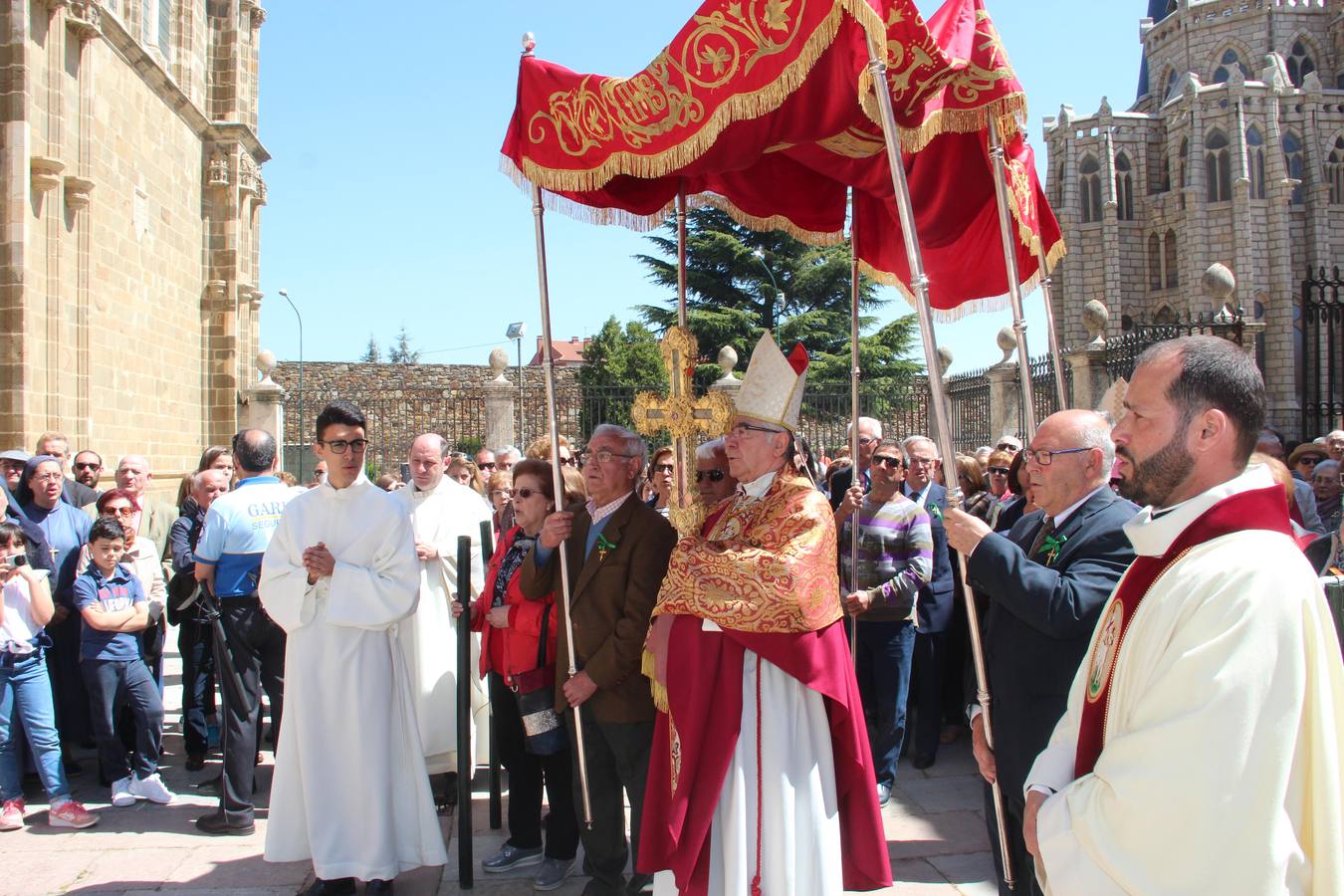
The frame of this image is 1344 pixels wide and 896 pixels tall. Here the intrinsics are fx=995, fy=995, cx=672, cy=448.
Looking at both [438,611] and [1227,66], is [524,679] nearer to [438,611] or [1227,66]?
[438,611]

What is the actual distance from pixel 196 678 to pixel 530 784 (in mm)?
2694

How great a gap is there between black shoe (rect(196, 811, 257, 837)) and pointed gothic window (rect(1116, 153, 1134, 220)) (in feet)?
173

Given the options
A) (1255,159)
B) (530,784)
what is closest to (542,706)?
(530,784)

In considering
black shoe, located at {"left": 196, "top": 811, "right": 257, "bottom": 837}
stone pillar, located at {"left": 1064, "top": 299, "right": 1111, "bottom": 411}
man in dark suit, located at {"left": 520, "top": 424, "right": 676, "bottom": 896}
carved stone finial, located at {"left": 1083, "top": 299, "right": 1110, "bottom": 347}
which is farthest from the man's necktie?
carved stone finial, located at {"left": 1083, "top": 299, "right": 1110, "bottom": 347}

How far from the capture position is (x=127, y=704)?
534cm

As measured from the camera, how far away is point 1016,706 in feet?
9.52

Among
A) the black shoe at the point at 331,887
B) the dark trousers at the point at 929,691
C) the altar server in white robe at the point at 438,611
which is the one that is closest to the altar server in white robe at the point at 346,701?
the black shoe at the point at 331,887

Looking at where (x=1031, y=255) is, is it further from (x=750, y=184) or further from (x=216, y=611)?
(x=216, y=611)

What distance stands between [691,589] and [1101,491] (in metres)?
1.31

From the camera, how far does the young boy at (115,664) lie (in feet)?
17.0

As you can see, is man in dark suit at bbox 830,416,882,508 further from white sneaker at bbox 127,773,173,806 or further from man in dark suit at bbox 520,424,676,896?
white sneaker at bbox 127,773,173,806

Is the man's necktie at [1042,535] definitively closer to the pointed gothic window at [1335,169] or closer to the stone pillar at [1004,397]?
the stone pillar at [1004,397]

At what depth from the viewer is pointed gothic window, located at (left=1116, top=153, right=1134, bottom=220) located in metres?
49.8

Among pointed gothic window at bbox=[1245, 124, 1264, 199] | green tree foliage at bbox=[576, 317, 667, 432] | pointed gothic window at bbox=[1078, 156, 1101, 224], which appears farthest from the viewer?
pointed gothic window at bbox=[1078, 156, 1101, 224]
